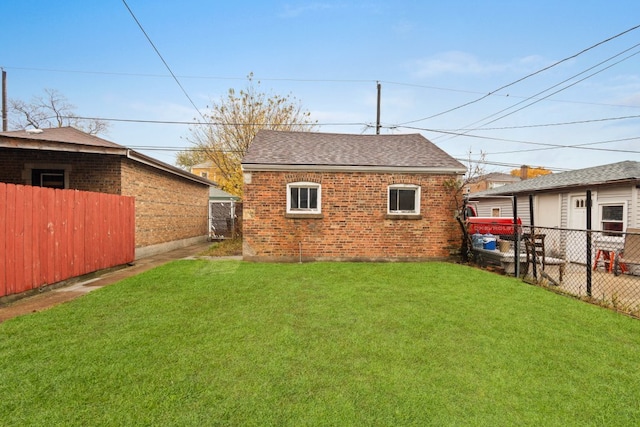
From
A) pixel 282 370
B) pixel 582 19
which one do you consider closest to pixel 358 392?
pixel 282 370

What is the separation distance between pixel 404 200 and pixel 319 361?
7.82 meters

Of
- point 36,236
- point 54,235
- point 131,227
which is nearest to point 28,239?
point 36,236

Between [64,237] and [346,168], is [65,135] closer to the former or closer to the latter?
[64,237]

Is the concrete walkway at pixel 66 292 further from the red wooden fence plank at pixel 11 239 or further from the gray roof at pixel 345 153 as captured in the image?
the gray roof at pixel 345 153

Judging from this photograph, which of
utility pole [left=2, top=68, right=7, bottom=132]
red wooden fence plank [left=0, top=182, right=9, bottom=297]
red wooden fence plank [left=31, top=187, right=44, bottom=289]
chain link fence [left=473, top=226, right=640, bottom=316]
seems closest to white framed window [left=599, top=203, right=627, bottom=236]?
chain link fence [left=473, top=226, right=640, bottom=316]

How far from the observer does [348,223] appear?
33.0 ft

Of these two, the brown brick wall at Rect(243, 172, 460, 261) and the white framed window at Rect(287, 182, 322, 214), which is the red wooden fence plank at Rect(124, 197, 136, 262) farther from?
the white framed window at Rect(287, 182, 322, 214)

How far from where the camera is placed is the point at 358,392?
→ 9.11ft

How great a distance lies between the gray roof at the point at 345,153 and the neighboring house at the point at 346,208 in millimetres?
46

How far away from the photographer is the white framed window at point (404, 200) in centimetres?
1023

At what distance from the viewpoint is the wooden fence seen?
5.46 metres

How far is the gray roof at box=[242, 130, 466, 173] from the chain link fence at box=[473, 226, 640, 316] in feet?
10.3

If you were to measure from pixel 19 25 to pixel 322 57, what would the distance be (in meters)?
13.8

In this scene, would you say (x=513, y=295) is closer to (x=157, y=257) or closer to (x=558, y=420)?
(x=558, y=420)
